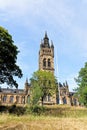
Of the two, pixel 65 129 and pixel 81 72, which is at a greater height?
pixel 81 72

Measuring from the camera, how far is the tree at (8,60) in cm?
2885

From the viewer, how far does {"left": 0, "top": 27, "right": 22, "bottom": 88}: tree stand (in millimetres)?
28853

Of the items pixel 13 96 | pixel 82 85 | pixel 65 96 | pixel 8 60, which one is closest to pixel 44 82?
pixel 82 85

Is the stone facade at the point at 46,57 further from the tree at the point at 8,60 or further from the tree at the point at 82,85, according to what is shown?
the tree at the point at 8,60

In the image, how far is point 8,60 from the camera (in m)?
29.1

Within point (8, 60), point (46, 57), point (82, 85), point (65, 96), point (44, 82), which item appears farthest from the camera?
point (46, 57)

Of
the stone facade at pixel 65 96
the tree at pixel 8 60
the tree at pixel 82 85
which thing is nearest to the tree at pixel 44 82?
the tree at pixel 82 85

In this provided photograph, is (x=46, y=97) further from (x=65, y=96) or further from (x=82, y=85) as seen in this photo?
(x=82, y=85)

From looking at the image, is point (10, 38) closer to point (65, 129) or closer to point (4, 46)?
point (4, 46)

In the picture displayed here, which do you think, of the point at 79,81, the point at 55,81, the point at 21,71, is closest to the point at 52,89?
the point at 55,81

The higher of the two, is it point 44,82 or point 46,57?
point 46,57

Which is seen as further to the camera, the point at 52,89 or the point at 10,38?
the point at 52,89

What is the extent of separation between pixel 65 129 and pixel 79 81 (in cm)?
3742

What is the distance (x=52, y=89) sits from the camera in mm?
61000
